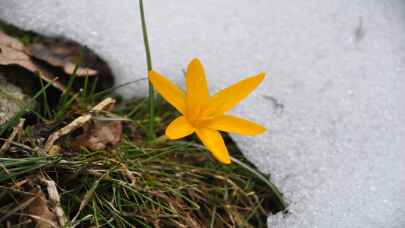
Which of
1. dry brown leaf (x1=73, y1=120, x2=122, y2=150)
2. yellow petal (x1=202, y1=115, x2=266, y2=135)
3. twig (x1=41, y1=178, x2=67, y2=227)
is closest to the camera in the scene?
twig (x1=41, y1=178, x2=67, y2=227)

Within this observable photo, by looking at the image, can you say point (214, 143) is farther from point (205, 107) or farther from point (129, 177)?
point (129, 177)

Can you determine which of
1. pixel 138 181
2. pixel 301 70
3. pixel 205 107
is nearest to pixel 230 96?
pixel 205 107

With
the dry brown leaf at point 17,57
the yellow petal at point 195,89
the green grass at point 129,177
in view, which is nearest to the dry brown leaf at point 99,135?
the green grass at point 129,177

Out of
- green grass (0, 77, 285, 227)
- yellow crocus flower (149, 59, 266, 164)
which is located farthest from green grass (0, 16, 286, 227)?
yellow crocus flower (149, 59, 266, 164)

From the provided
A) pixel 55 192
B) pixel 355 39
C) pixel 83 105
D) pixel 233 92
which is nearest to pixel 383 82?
pixel 355 39

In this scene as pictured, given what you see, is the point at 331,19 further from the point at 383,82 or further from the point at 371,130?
the point at 371,130

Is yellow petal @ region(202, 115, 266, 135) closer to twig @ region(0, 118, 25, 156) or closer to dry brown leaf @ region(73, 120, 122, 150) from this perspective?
dry brown leaf @ region(73, 120, 122, 150)
